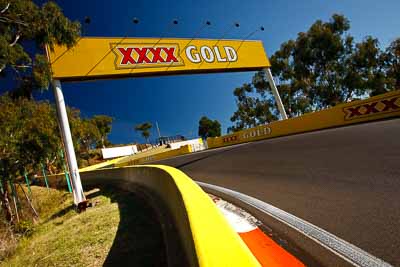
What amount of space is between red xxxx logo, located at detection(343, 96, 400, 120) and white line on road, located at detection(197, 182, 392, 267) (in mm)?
9326

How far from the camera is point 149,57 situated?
13.7 meters

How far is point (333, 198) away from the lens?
3150 mm

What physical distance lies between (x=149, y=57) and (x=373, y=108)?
11.3m

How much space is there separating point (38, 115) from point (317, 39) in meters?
29.7

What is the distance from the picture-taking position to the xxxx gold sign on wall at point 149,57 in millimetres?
11398

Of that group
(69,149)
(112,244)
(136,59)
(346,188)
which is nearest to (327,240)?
(346,188)

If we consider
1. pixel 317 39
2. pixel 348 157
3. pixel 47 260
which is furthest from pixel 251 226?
pixel 317 39

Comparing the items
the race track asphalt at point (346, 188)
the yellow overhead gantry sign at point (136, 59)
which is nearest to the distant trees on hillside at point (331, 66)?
the yellow overhead gantry sign at point (136, 59)

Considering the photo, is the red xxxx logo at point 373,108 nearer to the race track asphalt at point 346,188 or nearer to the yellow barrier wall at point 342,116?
the yellow barrier wall at point 342,116

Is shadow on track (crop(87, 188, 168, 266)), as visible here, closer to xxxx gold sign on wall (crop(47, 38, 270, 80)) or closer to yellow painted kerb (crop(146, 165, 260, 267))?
yellow painted kerb (crop(146, 165, 260, 267))

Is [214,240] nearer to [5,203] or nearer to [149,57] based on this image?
[149,57]

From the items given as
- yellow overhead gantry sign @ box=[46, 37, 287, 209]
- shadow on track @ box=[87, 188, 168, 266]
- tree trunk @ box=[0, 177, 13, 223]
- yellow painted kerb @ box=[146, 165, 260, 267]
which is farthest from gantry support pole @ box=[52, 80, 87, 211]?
yellow painted kerb @ box=[146, 165, 260, 267]

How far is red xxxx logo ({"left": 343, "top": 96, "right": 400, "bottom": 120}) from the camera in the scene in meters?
9.64

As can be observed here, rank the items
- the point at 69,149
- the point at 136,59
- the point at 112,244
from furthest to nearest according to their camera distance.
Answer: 1. the point at 136,59
2. the point at 69,149
3. the point at 112,244
